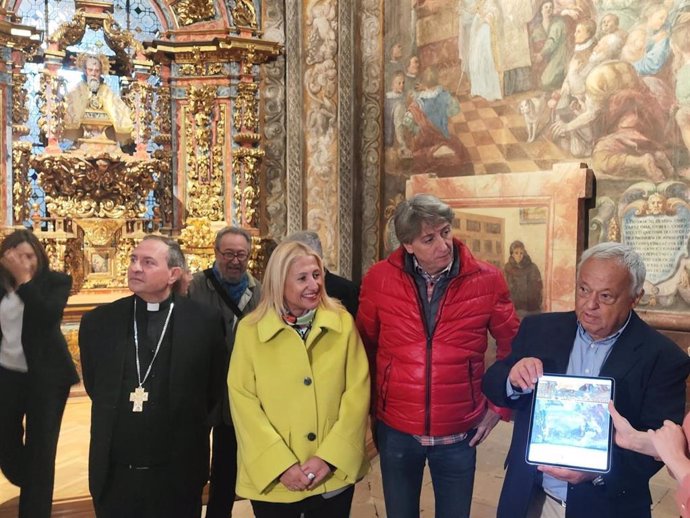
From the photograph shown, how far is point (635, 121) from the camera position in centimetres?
560

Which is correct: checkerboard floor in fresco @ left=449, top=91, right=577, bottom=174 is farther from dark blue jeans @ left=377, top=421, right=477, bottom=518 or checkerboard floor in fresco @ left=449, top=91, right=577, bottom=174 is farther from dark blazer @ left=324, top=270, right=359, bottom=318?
dark blue jeans @ left=377, top=421, right=477, bottom=518

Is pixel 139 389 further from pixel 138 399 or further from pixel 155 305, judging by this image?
pixel 155 305

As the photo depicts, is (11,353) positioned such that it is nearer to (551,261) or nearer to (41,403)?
(41,403)

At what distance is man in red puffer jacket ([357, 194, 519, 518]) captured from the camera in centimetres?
281

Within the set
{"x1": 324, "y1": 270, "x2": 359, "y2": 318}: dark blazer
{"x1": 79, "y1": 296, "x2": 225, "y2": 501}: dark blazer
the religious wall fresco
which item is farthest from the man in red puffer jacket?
the religious wall fresco

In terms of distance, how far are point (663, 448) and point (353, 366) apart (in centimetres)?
131

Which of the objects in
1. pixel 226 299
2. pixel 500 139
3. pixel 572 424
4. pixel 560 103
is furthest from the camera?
pixel 500 139

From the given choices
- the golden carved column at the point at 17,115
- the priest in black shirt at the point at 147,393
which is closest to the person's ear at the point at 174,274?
the priest in black shirt at the point at 147,393

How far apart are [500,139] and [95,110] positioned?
463cm

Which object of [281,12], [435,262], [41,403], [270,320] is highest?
[281,12]

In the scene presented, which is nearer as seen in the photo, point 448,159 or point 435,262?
point 435,262

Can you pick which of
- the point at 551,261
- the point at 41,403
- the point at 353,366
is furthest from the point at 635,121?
the point at 41,403

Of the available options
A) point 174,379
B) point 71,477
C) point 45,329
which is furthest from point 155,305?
point 71,477

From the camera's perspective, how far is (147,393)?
9.17 feet
